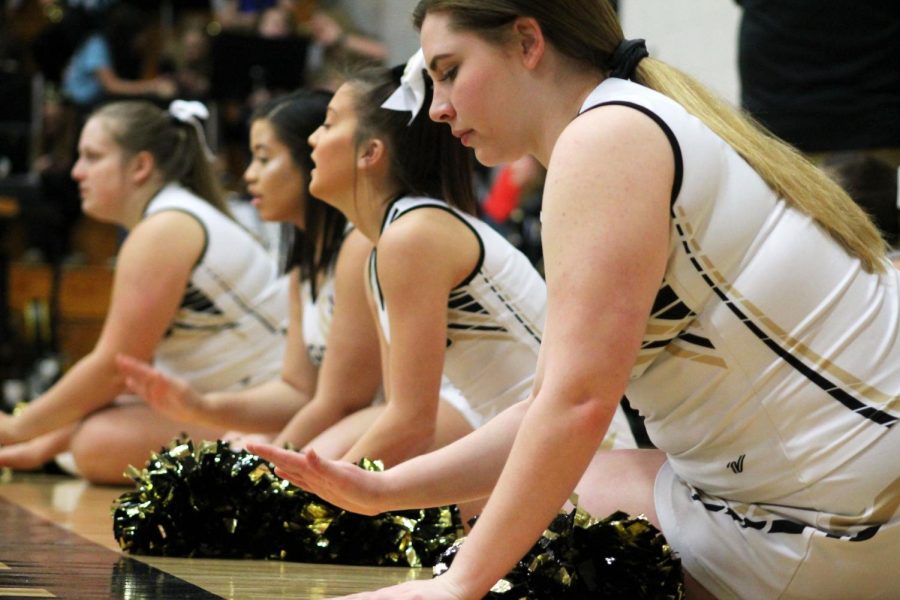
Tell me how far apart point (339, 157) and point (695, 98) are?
1.14 meters

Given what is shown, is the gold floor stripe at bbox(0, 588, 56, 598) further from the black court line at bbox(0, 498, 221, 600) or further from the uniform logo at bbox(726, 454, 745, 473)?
the uniform logo at bbox(726, 454, 745, 473)

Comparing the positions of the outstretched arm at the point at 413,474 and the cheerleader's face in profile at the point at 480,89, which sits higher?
the cheerleader's face in profile at the point at 480,89

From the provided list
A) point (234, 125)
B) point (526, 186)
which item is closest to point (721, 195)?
point (526, 186)

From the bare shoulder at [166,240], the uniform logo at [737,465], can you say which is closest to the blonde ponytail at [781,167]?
the uniform logo at [737,465]

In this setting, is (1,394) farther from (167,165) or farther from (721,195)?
(721,195)

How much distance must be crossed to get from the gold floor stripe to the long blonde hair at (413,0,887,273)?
832 millimetres

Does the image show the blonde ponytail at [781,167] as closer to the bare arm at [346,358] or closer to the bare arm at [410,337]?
the bare arm at [410,337]

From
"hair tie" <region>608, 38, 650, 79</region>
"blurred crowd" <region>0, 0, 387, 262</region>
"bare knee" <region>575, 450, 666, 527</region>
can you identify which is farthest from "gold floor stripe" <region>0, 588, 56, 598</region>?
"blurred crowd" <region>0, 0, 387, 262</region>

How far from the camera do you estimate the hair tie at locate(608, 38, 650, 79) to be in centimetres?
151

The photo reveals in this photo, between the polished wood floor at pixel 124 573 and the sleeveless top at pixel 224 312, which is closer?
the polished wood floor at pixel 124 573

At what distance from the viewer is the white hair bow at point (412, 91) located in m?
2.18

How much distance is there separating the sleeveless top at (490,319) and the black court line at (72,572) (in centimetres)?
64

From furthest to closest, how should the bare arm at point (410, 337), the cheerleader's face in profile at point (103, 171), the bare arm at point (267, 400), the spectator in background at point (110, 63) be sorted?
the spectator in background at point (110, 63)
the cheerleader's face in profile at point (103, 171)
the bare arm at point (267, 400)
the bare arm at point (410, 337)

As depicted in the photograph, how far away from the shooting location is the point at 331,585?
181 centimetres
